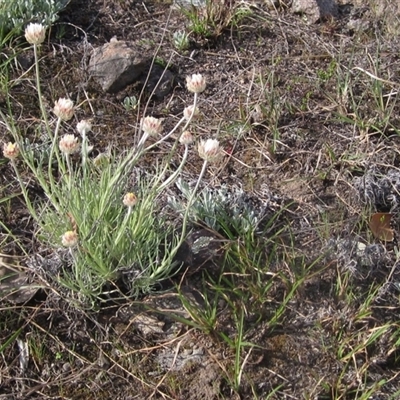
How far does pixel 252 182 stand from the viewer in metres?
2.90

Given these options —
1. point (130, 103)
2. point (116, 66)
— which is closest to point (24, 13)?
point (116, 66)

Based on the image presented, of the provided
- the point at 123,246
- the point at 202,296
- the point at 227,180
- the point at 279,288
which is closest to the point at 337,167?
the point at 227,180

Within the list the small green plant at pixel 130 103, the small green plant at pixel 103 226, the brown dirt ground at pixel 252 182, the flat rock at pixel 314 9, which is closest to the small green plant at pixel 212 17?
the brown dirt ground at pixel 252 182

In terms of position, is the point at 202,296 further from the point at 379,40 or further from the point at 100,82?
the point at 379,40

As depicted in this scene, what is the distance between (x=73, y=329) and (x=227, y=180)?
2.94ft

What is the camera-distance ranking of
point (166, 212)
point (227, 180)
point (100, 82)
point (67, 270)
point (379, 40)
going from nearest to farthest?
1. point (67, 270)
2. point (166, 212)
3. point (227, 180)
4. point (100, 82)
5. point (379, 40)

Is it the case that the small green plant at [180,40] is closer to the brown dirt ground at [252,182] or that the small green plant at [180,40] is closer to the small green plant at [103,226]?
the brown dirt ground at [252,182]

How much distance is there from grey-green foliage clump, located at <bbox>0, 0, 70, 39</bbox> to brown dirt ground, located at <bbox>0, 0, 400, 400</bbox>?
0.29 ft

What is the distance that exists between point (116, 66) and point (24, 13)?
1.78ft

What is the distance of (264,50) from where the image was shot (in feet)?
11.4

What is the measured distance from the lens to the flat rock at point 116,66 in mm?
3223

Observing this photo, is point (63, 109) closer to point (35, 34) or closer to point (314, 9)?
point (35, 34)

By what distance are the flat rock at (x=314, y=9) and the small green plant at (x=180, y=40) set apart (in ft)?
2.06

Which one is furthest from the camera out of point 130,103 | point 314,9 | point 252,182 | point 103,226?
point 314,9
